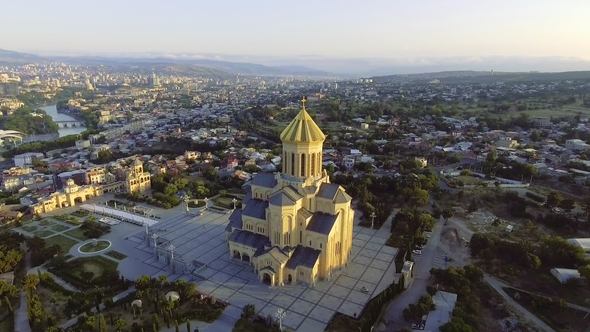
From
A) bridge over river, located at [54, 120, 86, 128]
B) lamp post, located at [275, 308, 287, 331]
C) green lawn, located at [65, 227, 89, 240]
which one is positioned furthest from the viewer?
bridge over river, located at [54, 120, 86, 128]

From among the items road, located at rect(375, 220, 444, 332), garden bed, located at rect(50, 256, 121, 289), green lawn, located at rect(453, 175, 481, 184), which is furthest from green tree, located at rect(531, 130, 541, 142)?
garden bed, located at rect(50, 256, 121, 289)

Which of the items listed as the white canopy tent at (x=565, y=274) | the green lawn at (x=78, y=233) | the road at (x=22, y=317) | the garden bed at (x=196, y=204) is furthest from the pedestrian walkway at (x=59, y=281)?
the white canopy tent at (x=565, y=274)

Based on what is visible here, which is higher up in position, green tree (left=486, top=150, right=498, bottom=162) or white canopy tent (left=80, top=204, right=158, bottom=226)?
green tree (left=486, top=150, right=498, bottom=162)

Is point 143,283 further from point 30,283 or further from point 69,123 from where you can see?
point 69,123

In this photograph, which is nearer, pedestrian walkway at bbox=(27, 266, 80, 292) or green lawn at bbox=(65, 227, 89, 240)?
pedestrian walkway at bbox=(27, 266, 80, 292)

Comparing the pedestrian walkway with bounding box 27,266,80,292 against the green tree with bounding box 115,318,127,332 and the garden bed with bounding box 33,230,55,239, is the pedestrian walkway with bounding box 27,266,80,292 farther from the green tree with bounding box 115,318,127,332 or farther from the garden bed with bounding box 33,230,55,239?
the green tree with bounding box 115,318,127,332

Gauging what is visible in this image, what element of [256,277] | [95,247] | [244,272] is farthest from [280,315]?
[95,247]

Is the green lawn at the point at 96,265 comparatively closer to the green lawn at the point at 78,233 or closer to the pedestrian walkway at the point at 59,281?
the pedestrian walkway at the point at 59,281
